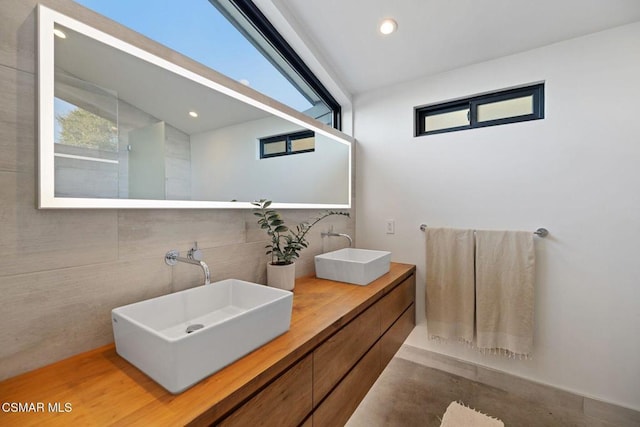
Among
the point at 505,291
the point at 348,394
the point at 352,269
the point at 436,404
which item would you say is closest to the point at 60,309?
the point at 348,394

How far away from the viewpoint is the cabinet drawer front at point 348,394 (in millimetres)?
1040

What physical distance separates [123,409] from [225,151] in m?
1.09

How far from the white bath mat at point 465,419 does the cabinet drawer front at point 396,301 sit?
62cm

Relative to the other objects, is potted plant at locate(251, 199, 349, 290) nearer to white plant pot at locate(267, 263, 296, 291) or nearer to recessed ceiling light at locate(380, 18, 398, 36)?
white plant pot at locate(267, 263, 296, 291)

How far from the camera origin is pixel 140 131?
1.04 metres

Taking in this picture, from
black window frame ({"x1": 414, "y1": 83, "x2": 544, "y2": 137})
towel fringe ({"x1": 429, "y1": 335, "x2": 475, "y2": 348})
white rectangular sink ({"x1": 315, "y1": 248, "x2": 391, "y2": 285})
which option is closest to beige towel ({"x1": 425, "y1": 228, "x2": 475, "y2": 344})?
towel fringe ({"x1": 429, "y1": 335, "x2": 475, "y2": 348})

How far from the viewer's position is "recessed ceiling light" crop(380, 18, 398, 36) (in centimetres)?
174

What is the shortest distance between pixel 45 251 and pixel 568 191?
2.55 metres

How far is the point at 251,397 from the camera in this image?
742 millimetres

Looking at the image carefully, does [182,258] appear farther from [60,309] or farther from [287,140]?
[287,140]

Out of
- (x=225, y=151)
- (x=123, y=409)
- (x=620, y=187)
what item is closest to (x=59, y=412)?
(x=123, y=409)

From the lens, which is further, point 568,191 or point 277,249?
point 568,191

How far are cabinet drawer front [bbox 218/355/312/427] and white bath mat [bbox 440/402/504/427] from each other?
3.87ft

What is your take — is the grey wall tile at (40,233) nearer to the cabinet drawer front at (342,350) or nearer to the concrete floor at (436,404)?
the cabinet drawer front at (342,350)
